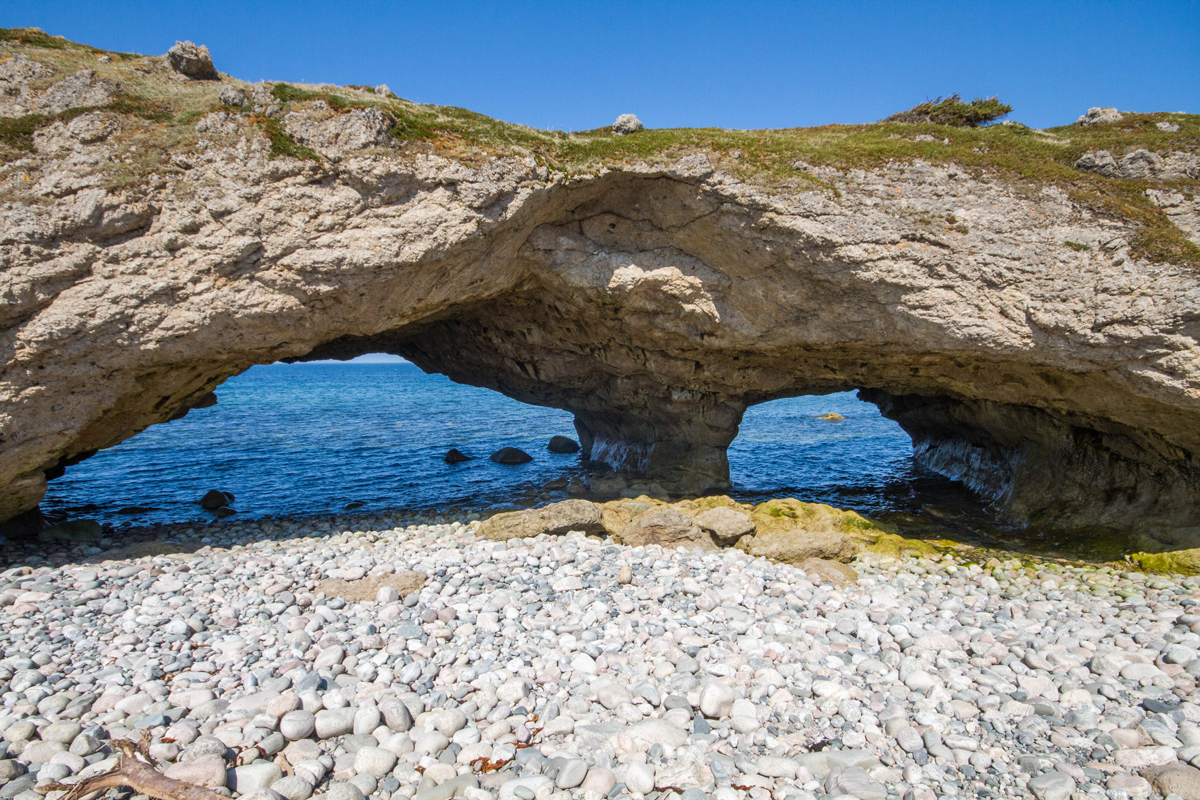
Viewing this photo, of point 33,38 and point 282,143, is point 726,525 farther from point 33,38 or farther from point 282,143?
point 33,38

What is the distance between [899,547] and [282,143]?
651 inches

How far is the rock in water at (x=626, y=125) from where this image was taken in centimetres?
1509

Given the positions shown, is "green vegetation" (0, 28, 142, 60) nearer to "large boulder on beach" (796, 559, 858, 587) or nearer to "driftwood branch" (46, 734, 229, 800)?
"driftwood branch" (46, 734, 229, 800)

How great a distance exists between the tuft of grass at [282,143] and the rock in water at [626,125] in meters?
7.36

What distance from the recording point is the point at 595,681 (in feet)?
24.3

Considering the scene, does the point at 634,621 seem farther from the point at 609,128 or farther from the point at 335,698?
the point at 609,128

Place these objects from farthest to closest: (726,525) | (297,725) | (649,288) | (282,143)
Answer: (649,288) < (726,525) < (282,143) < (297,725)

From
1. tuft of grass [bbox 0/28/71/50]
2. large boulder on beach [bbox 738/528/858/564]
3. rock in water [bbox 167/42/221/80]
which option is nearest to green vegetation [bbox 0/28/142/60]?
tuft of grass [bbox 0/28/71/50]

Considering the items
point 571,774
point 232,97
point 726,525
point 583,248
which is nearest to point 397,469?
point 583,248

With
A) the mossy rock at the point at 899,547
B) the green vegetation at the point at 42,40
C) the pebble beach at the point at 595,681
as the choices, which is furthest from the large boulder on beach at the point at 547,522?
the green vegetation at the point at 42,40

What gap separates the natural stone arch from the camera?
37.6 ft

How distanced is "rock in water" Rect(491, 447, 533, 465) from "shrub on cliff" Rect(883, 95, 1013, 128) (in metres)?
21.1

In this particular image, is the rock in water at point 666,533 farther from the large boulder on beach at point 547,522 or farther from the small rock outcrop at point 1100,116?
the small rock outcrop at point 1100,116

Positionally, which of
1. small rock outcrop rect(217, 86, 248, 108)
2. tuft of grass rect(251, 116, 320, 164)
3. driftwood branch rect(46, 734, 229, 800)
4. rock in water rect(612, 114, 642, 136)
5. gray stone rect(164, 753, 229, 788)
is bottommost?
gray stone rect(164, 753, 229, 788)
